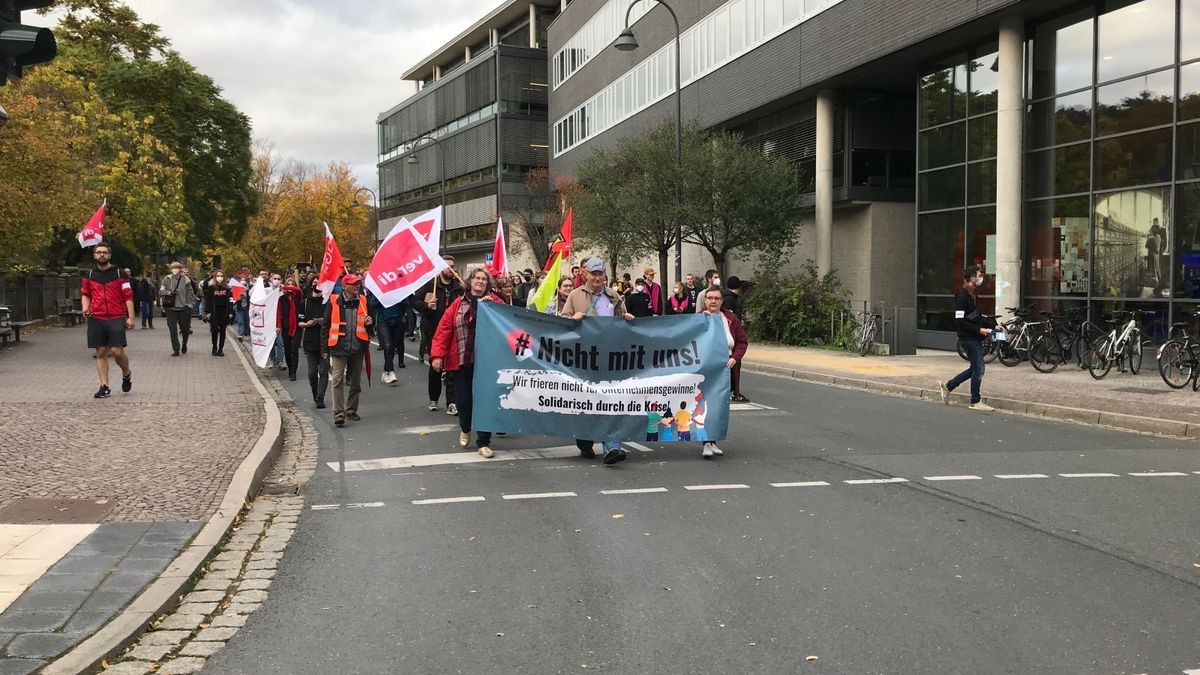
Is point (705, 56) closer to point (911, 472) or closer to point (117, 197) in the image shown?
point (117, 197)

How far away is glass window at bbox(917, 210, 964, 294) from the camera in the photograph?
77.8ft

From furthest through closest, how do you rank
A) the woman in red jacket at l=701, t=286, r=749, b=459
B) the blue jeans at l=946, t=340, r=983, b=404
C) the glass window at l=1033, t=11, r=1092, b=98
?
1. the glass window at l=1033, t=11, r=1092, b=98
2. the blue jeans at l=946, t=340, r=983, b=404
3. the woman in red jacket at l=701, t=286, r=749, b=459

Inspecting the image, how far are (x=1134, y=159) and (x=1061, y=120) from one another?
226cm

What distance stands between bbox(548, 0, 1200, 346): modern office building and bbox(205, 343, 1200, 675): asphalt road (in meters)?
10.5

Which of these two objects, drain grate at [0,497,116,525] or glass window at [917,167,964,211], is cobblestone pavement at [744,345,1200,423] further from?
drain grate at [0,497,116,525]

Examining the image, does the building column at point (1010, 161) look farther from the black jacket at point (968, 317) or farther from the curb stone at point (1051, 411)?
the black jacket at point (968, 317)

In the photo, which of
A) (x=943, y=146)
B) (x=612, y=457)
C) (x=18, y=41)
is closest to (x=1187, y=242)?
(x=943, y=146)

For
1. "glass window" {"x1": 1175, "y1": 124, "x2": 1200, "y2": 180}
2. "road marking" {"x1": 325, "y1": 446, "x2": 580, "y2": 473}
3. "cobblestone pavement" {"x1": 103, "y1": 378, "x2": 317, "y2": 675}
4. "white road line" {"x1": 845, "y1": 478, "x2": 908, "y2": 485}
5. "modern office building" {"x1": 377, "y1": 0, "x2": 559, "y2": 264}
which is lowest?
"cobblestone pavement" {"x1": 103, "y1": 378, "x2": 317, "y2": 675}

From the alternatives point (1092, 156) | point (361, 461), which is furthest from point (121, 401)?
point (1092, 156)

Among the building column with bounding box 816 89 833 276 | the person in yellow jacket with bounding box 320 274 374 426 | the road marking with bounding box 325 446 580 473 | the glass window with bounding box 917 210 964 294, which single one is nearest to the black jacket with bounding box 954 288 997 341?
the road marking with bounding box 325 446 580 473

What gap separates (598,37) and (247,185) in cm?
2006

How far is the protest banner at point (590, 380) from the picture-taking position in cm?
930

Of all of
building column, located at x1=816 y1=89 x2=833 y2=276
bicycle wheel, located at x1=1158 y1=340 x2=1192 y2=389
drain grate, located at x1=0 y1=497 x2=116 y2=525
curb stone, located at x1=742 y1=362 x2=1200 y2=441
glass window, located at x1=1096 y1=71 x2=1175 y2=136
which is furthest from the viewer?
building column, located at x1=816 y1=89 x2=833 y2=276

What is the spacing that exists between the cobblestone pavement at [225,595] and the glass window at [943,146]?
765 inches
